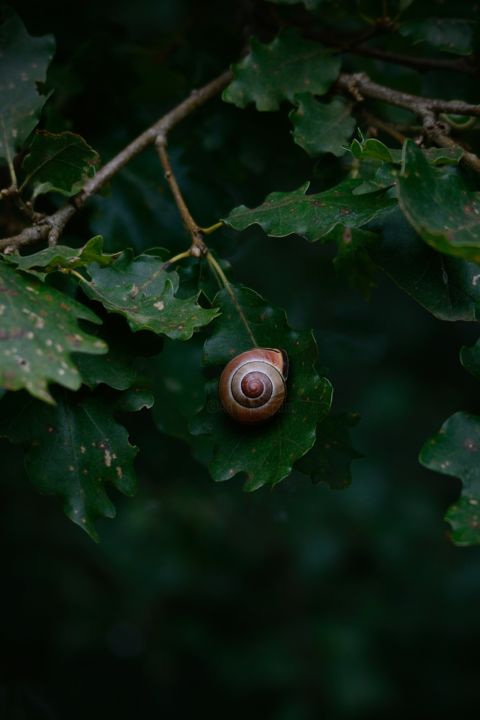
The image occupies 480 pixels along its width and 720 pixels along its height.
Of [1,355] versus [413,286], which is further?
[413,286]

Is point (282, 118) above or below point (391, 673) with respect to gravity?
above

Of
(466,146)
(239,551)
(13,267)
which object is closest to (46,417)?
(13,267)

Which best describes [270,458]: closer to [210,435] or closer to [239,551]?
[210,435]

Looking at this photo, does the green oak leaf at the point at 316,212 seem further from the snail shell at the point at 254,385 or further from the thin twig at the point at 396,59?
the thin twig at the point at 396,59

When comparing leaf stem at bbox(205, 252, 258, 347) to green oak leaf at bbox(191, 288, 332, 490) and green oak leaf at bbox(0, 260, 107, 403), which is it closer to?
green oak leaf at bbox(191, 288, 332, 490)

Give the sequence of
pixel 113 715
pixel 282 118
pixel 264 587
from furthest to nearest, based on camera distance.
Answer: pixel 264 587 < pixel 113 715 < pixel 282 118
